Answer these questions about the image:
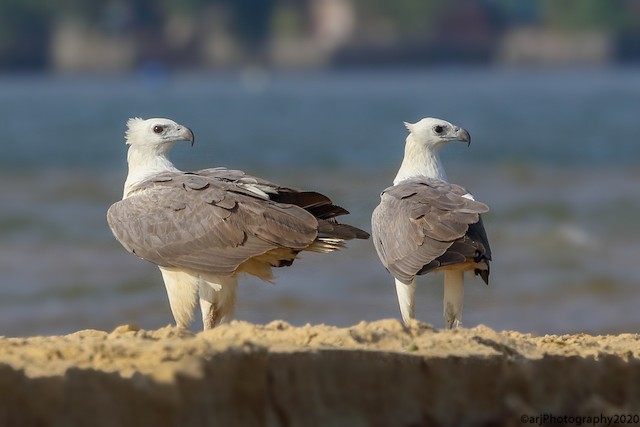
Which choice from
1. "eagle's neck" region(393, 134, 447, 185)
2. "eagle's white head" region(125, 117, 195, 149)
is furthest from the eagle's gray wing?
"eagle's white head" region(125, 117, 195, 149)

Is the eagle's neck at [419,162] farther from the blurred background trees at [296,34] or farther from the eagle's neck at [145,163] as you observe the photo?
the blurred background trees at [296,34]

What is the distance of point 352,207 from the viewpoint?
14.0m

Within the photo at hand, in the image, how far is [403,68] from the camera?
129125 mm

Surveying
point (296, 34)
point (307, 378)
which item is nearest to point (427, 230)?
point (307, 378)

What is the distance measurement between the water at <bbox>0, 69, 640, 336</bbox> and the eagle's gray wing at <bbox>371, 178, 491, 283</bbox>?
139cm

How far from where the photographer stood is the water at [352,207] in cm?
1469

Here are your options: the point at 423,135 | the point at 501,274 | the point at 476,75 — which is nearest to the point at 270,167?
the point at 501,274

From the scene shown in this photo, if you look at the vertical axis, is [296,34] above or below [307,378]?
below

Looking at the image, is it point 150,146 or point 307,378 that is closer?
point 307,378

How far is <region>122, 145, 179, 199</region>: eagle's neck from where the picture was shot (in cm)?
945

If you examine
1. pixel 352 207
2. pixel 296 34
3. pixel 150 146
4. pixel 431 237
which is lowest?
pixel 296 34

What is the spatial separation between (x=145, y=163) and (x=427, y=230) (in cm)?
186

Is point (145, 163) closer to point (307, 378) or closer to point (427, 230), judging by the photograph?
point (427, 230)

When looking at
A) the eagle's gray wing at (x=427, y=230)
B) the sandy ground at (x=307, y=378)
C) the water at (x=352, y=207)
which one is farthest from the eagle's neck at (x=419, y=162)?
the sandy ground at (x=307, y=378)
